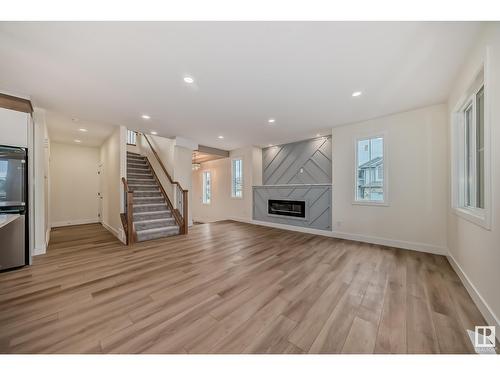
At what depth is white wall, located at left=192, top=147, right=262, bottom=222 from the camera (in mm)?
6762

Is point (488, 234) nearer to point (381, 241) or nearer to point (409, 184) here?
point (409, 184)

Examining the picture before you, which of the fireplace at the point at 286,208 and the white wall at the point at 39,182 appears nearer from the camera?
the white wall at the point at 39,182

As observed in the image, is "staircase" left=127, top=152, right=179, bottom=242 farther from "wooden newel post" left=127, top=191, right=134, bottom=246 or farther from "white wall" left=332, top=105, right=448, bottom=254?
"white wall" left=332, top=105, right=448, bottom=254

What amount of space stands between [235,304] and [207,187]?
7214mm

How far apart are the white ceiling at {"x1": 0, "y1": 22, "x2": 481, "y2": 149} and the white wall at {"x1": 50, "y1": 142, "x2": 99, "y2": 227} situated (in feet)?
11.2

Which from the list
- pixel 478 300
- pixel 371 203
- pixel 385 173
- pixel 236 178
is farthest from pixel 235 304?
pixel 236 178

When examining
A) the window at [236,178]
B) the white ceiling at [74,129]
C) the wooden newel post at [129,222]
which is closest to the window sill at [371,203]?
the window at [236,178]

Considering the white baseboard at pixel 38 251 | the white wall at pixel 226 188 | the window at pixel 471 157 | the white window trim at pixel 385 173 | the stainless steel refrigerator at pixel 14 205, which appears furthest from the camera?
the white wall at pixel 226 188

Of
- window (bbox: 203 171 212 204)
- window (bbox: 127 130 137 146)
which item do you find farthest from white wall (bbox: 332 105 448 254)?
window (bbox: 127 130 137 146)

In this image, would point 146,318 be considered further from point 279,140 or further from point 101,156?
point 101,156

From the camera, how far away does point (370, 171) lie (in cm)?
415

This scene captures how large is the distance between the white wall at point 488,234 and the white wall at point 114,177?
222 inches

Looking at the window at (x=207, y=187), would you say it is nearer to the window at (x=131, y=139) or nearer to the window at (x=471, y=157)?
the window at (x=131, y=139)

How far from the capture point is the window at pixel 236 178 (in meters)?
7.31
